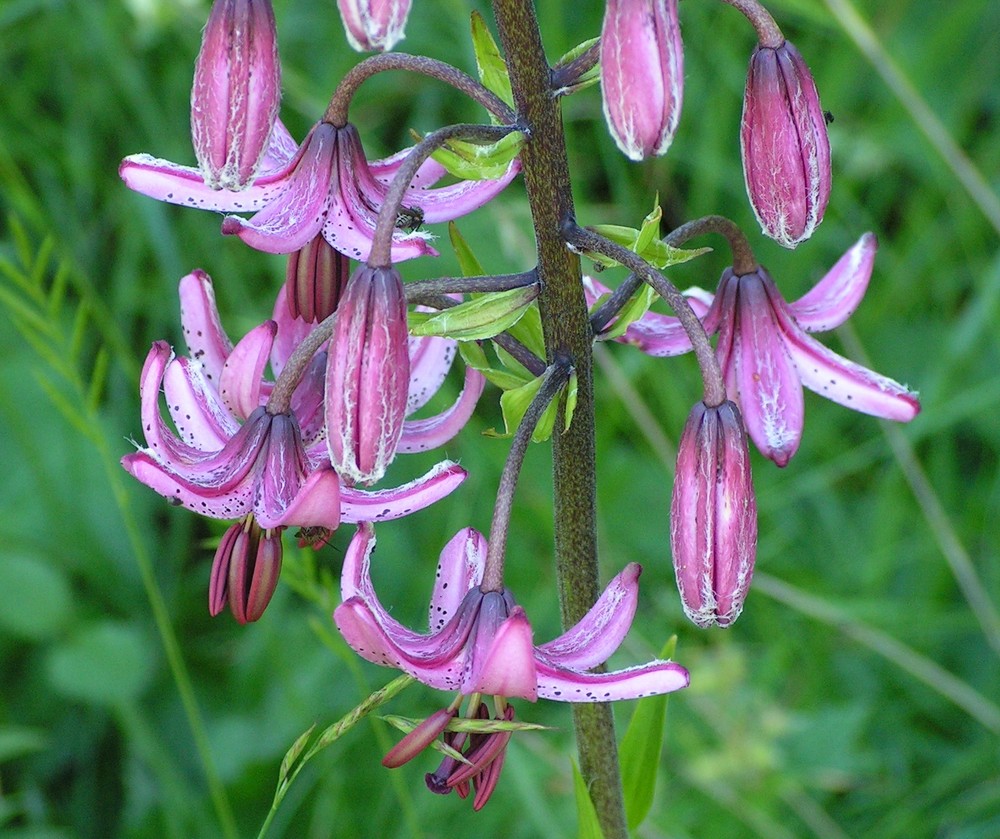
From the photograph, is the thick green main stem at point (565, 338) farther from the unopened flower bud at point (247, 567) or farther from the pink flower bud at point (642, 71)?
the unopened flower bud at point (247, 567)

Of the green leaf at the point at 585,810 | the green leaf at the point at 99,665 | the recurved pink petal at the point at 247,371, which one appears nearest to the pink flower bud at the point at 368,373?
the recurved pink petal at the point at 247,371

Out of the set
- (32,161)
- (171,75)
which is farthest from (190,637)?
(171,75)

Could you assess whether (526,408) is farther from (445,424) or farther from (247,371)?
(247,371)

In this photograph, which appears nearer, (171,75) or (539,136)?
(539,136)

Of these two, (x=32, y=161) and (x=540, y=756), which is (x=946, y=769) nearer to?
(x=540, y=756)

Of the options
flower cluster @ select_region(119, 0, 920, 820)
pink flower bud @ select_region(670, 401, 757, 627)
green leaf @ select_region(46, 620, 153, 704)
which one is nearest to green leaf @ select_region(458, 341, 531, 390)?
flower cluster @ select_region(119, 0, 920, 820)
